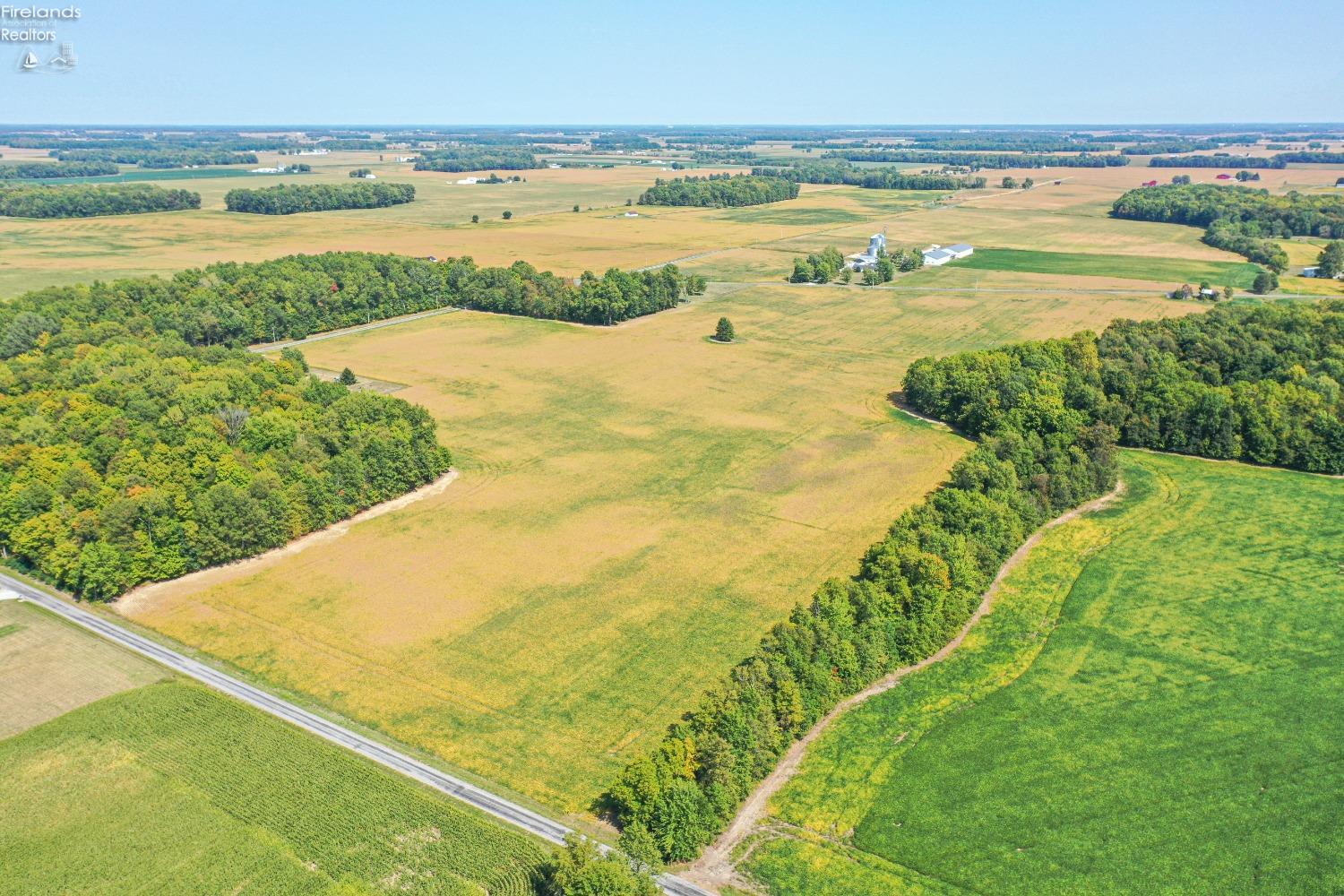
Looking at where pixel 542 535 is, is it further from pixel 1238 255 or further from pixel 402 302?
pixel 1238 255

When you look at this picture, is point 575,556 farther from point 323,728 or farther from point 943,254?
point 943,254

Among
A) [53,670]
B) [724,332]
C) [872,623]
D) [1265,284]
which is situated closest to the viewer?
[872,623]

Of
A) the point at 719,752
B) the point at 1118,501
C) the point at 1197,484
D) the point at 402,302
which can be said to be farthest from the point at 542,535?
the point at 402,302

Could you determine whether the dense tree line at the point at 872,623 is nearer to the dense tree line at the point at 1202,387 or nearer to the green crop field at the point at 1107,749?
the green crop field at the point at 1107,749

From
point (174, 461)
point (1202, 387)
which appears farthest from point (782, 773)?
point (1202, 387)

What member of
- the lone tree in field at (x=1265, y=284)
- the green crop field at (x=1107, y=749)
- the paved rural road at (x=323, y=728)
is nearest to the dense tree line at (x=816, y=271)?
the lone tree in field at (x=1265, y=284)

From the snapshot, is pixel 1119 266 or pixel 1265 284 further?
pixel 1119 266

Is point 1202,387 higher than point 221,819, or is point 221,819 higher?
point 1202,387

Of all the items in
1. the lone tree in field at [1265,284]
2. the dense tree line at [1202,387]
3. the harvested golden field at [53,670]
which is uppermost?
the lone tree in field at [1265,284]
